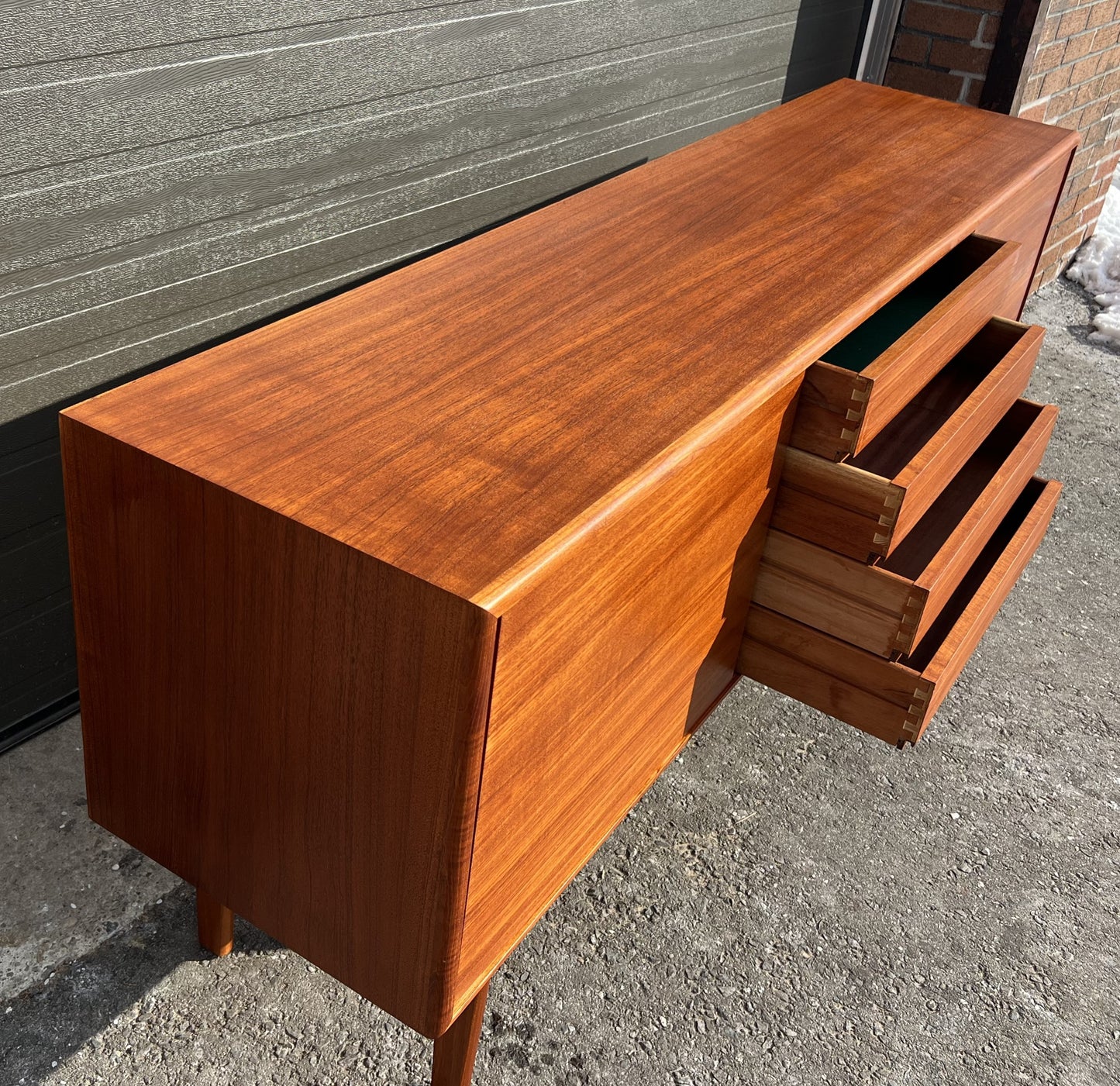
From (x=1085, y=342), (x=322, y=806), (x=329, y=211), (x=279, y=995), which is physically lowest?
(x=279, y=995)

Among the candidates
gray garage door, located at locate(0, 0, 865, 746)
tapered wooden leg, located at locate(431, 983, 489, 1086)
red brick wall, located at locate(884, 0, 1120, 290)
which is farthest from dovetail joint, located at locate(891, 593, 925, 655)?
red brick wall, located at locate(884, 0, 1120, 290)

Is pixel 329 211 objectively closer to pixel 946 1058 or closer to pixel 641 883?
pixel 641 883

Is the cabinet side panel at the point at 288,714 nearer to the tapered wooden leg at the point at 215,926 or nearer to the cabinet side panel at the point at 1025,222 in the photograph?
the tapered wooden leg at the point at 215,926

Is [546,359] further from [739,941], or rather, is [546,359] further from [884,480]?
[739,941]

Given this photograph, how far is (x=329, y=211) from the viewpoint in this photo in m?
1.90

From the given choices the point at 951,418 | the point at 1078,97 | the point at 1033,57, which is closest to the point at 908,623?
the point at 951,418

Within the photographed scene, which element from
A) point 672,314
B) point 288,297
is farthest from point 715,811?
point 288,297

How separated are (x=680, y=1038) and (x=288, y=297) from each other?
1.25m

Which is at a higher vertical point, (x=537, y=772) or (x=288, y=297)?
(x=288, y=297)

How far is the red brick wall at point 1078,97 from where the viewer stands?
3.14 metres

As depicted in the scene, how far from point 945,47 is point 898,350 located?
80.0 inches

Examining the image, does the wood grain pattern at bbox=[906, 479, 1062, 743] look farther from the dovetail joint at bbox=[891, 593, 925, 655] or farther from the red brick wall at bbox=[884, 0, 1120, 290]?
the red brick wall at bbox=[884, 0, 1120, 290]

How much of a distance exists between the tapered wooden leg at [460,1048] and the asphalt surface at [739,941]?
0.09 metres

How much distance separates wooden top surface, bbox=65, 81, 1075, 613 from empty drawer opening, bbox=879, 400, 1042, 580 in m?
0.38
